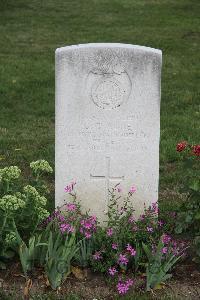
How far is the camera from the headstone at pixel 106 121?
446 cm

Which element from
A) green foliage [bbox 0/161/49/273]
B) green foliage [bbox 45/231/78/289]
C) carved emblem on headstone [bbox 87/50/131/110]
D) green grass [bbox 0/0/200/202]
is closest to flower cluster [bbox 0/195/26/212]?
green foliage [bbox 0/161/49/273]

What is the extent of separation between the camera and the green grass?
723cm

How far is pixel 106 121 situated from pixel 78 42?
29.7 feet

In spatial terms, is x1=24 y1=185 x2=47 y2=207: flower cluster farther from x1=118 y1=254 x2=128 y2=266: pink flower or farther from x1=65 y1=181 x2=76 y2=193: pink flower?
x1=118 y1=254 x2=128 y2=266: pink flower

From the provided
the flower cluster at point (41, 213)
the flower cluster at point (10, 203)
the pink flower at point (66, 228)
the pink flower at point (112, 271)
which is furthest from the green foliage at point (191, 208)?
the flower cluster at point (10, 203)

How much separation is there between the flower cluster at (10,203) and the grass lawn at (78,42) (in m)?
1.77

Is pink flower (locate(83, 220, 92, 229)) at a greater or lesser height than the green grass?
lesser

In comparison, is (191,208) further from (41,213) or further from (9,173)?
(9,173)

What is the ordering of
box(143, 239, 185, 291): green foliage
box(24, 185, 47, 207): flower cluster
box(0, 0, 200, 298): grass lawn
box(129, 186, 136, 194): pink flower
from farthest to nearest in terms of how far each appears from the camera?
box(0, 0, 200, 298): grass lawn
box(129, 186, 136, 194): pink flower
box(24, 185, 47, 207): flower cluster
box(143, 239, 185, 291): green foliage

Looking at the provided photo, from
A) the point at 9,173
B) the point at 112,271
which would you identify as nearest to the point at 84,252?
the point at 112,271

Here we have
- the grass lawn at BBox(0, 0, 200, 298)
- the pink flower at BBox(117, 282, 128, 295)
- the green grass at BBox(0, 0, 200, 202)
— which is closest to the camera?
the pink flower at BBox(117, 282, 128, 295)

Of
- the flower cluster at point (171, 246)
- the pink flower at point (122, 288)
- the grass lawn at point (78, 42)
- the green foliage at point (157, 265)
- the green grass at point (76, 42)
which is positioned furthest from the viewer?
the green grass at point (76, 42)

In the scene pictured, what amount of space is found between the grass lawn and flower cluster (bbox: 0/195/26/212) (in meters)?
1.77

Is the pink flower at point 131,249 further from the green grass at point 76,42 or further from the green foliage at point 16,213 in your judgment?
the green grass at point 76,42
